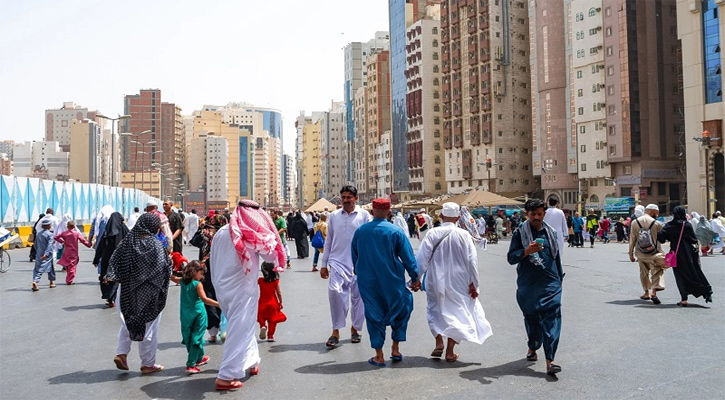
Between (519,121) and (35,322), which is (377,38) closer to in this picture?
(519,121)

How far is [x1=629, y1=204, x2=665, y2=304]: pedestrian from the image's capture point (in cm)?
1123

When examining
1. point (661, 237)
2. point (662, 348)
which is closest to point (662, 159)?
point (661, 237)

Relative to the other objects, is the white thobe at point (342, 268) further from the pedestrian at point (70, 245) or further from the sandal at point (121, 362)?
the pedestrian at point (70, 245)

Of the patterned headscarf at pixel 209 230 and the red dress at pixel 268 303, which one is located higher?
the patterned headscarf at pixel 209 230

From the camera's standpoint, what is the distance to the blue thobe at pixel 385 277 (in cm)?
680

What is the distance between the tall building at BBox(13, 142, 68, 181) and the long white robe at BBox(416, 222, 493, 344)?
16661cm

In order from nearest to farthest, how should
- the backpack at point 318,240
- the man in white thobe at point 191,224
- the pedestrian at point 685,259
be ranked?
the pedestrian at point 685,259 → the backpack at point 318,240 → the man in white thobe at point 191,224

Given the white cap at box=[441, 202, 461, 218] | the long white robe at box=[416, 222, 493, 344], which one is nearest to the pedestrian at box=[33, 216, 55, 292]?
the long white robe at box=[416, 222, 493, 344]

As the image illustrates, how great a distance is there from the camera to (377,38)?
155m

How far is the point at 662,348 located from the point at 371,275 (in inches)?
131

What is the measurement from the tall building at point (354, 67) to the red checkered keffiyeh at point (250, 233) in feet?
455

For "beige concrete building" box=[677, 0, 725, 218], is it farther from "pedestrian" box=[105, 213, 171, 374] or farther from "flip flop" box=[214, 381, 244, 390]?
"flip flop" box=[214, 381, 244, 390]

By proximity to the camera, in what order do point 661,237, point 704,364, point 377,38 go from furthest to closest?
point 377,38, point 661,237, point 704,364

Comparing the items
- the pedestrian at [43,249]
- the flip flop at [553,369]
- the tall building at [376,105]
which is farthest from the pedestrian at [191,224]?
the tall building at [376,105]
